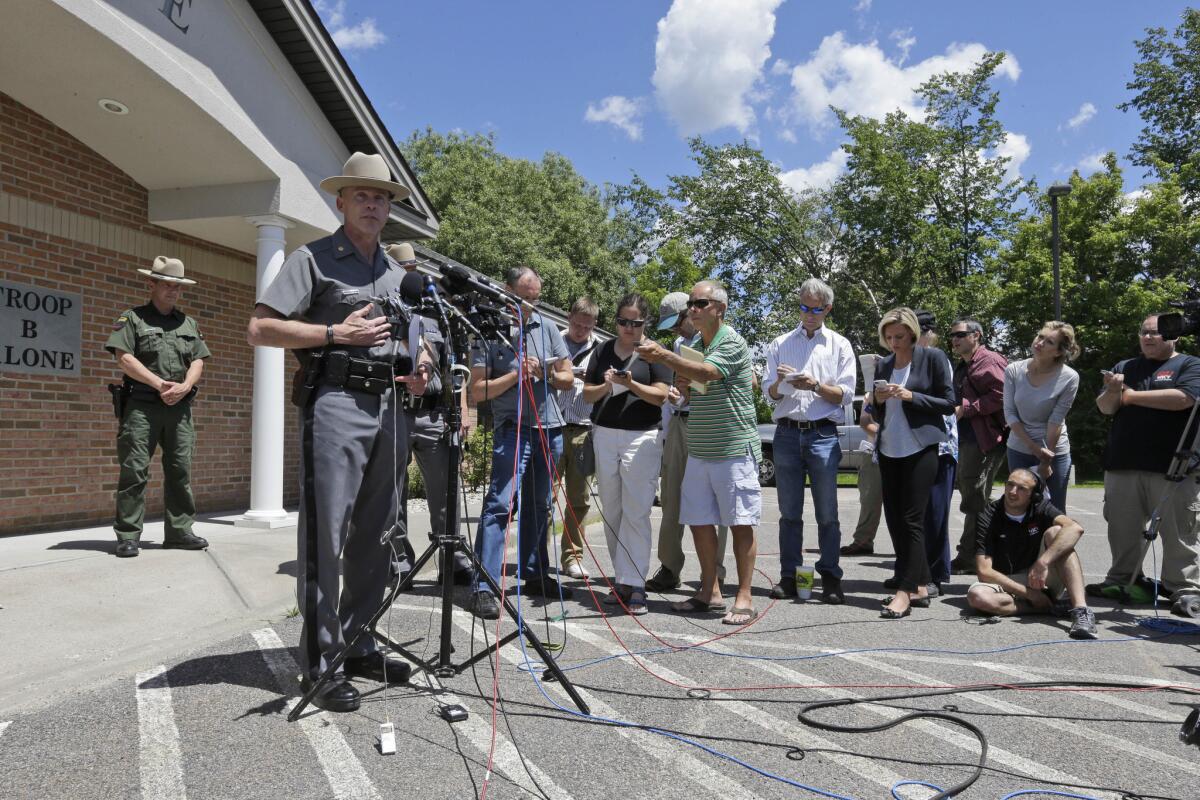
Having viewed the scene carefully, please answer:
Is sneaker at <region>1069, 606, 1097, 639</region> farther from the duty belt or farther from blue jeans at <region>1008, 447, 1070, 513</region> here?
the duty belt

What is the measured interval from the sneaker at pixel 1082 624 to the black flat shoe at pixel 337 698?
3992 millimetres

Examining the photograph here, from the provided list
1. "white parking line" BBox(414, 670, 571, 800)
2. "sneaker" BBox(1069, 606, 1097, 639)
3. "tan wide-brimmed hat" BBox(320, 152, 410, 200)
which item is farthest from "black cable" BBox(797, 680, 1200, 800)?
"tan wide-brimmed hat" BBox(320, 152, 410, 200)

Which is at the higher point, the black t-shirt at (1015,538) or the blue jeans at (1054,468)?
the blue jeans at (1054,468)

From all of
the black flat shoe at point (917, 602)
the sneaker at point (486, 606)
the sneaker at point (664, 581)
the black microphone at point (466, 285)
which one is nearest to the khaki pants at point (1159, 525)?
the black flat shoe at point (917, 602)

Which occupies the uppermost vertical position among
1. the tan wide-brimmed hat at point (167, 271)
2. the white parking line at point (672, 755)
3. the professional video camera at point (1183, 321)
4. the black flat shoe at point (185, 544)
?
the tan wide-brimmed hat at point (167, 271)

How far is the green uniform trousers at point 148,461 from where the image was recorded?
6.13 metres

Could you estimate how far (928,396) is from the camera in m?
5.52

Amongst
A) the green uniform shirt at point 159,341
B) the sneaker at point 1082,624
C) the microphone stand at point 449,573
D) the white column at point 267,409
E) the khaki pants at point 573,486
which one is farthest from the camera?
the white column at point 267,409

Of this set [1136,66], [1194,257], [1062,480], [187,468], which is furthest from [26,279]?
[1136,66]

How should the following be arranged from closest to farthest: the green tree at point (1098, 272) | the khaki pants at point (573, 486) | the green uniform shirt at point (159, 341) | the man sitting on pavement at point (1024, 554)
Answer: the man sitting on pavement at point (1024, 554), the green uniform shirt at point (159, 341), the khaki pants at point (573, 486), the green tree at point (1098, 272)

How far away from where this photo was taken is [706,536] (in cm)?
518

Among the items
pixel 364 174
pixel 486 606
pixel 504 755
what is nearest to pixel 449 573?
pixel 504 755

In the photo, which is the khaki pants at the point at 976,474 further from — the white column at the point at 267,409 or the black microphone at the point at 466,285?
the white column at the point at 267,409

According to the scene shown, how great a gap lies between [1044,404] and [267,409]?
683 centimetres
